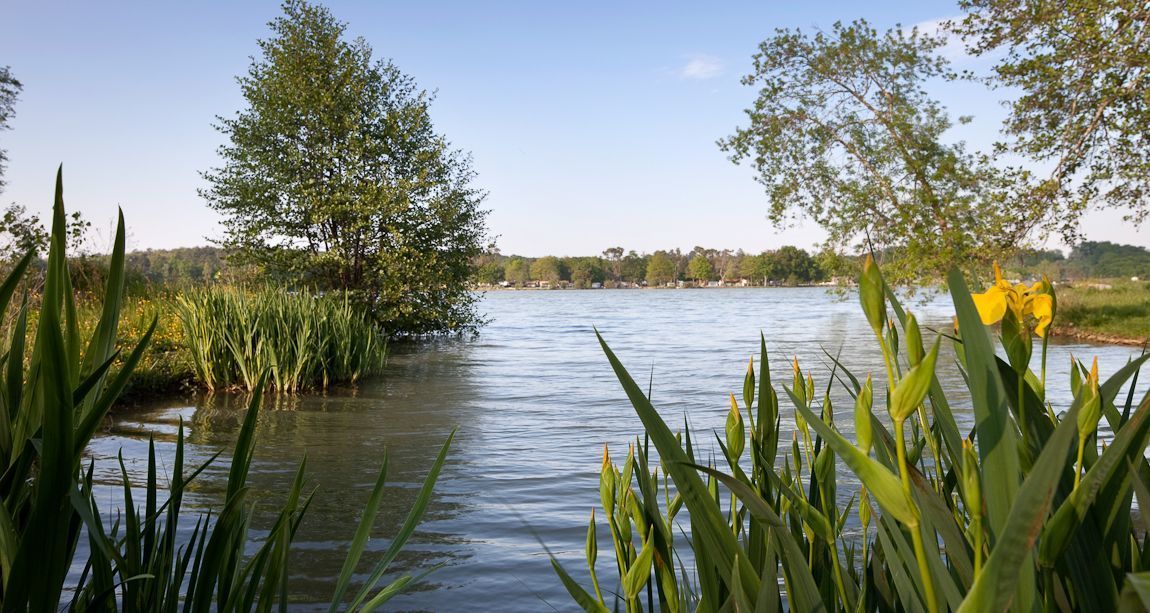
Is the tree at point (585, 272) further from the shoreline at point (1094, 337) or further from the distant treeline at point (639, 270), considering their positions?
the shoreline at point (1094, 337)

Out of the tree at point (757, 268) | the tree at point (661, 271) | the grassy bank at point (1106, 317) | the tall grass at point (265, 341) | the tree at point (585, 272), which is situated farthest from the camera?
the tree at point (661, 271)

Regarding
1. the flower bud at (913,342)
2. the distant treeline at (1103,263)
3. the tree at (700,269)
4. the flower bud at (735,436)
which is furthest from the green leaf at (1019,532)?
the tree at (700,269)

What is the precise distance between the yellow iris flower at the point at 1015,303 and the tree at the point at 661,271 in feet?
403

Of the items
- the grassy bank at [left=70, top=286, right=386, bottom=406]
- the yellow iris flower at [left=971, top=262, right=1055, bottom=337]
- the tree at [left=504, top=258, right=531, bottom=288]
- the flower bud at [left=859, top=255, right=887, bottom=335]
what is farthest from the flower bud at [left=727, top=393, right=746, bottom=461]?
the tree at [left=504, top=258, right=531, bottom=288]

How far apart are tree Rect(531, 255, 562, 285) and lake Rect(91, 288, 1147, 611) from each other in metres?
105

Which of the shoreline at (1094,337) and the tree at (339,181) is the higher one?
the tree at (339,181)

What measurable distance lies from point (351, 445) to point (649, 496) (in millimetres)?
6925

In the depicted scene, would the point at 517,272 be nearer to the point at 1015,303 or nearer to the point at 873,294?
the point at 1015,303

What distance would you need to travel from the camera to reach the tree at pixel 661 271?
123 m

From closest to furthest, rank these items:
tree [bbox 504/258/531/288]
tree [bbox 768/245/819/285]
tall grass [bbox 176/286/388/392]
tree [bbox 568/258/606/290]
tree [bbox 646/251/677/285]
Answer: tall grass [bbox 176/286/388/392], tree [bbox 768/245/819/285], tree [bbox 568/258/606/290], tree [bbox 646/251/677/285], tree [bbox 504/258/531/288]

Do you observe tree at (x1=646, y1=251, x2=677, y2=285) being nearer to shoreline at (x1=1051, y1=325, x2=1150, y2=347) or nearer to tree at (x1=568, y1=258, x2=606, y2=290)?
tree at (x1=568, y1=258, x2=606, y2=290)

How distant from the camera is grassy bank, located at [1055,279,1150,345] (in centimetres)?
1838

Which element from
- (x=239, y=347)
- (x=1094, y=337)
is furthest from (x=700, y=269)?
(x=239, y=347)

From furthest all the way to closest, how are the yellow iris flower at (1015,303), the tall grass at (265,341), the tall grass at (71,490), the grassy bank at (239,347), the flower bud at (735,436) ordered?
the tall grass at (265,341), the grassy bank at (239,347), the flower bud at (735,436), the tall grass at (71,490), the yellow iris flower at (1015,303)
